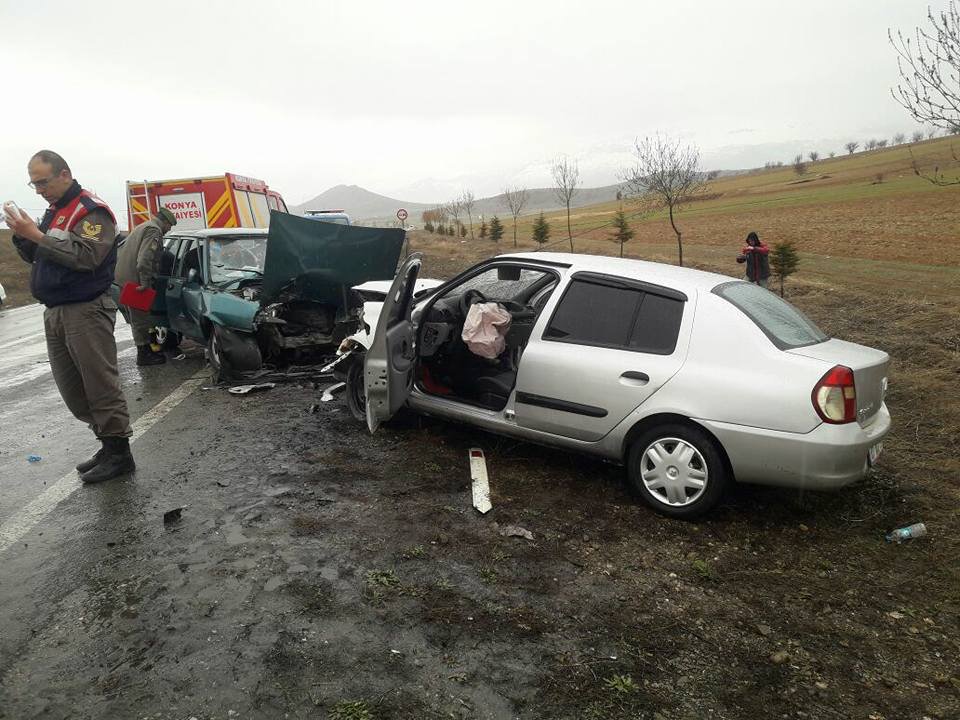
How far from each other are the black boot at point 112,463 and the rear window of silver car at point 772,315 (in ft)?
13.6

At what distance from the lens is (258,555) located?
3301mm

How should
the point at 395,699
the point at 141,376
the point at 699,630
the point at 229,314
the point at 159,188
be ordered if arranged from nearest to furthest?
the point at 395,699, the point at 699,630, the point at 229,314, the point at 141,376, the point at 159,188

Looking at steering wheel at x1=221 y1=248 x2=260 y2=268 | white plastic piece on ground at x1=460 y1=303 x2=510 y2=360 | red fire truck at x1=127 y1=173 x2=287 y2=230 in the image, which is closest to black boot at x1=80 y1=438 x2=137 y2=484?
white plastic piece on ground at x1=460 y1=303 x2=510 y2=360

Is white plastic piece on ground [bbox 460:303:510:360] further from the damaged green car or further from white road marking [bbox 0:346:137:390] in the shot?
white road marking [bbox 0:346:137:390]

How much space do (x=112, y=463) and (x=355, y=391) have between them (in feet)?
6.52

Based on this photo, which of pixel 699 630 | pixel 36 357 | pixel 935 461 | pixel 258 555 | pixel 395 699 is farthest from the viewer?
pixel 36 357

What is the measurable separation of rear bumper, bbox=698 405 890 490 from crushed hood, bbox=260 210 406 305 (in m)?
Result: 4.65

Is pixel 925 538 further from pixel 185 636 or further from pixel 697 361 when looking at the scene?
pixel 185 636

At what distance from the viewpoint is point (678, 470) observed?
3752 millimetres

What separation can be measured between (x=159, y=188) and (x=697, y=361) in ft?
42.6

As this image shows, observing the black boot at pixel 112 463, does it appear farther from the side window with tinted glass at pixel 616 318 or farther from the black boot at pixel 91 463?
the side window with tinted glass at pixel 616 318

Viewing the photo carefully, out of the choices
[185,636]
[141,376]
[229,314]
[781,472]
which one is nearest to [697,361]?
[781,472]

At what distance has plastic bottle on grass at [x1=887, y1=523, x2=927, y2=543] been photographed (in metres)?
3.62

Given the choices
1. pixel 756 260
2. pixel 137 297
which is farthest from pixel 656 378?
pixel 756 260
